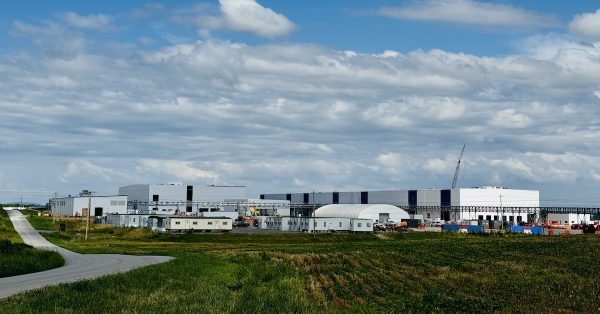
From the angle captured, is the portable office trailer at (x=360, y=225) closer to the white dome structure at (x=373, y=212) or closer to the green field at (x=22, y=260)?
the white dome structure at (x=373, y=212)

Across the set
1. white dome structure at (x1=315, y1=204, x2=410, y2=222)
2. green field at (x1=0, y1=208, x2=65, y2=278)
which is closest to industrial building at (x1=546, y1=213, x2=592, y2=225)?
white dome structure at (x1=315, y1=204, x2=410, y2=222)

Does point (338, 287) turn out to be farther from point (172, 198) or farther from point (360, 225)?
point (172, 198)

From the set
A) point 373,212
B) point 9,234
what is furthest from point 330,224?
point 9,234

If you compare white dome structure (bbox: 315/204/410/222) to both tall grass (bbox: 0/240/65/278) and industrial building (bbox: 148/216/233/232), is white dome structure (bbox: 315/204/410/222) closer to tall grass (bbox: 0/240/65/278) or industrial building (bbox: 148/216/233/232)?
industrial building (bbox: 148/216/233/232)

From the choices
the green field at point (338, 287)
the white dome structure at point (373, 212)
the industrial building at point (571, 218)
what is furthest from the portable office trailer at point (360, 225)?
the green field at point (338, 287)

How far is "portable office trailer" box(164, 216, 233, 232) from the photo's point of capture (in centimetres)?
12538

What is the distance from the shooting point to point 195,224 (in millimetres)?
125875

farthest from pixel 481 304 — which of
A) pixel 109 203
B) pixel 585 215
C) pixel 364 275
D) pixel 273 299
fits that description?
pixel 585 215

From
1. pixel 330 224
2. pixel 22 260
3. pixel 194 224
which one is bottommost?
pixel 22 260

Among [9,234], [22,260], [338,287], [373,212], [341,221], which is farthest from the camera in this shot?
[373,212]

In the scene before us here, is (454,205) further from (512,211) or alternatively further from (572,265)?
(572,265)

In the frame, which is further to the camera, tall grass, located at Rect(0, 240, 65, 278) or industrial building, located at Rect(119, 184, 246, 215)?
industrial building, located at Rect(119, 184, 246, 215)

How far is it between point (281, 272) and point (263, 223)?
11424cm

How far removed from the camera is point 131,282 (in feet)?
92.6
